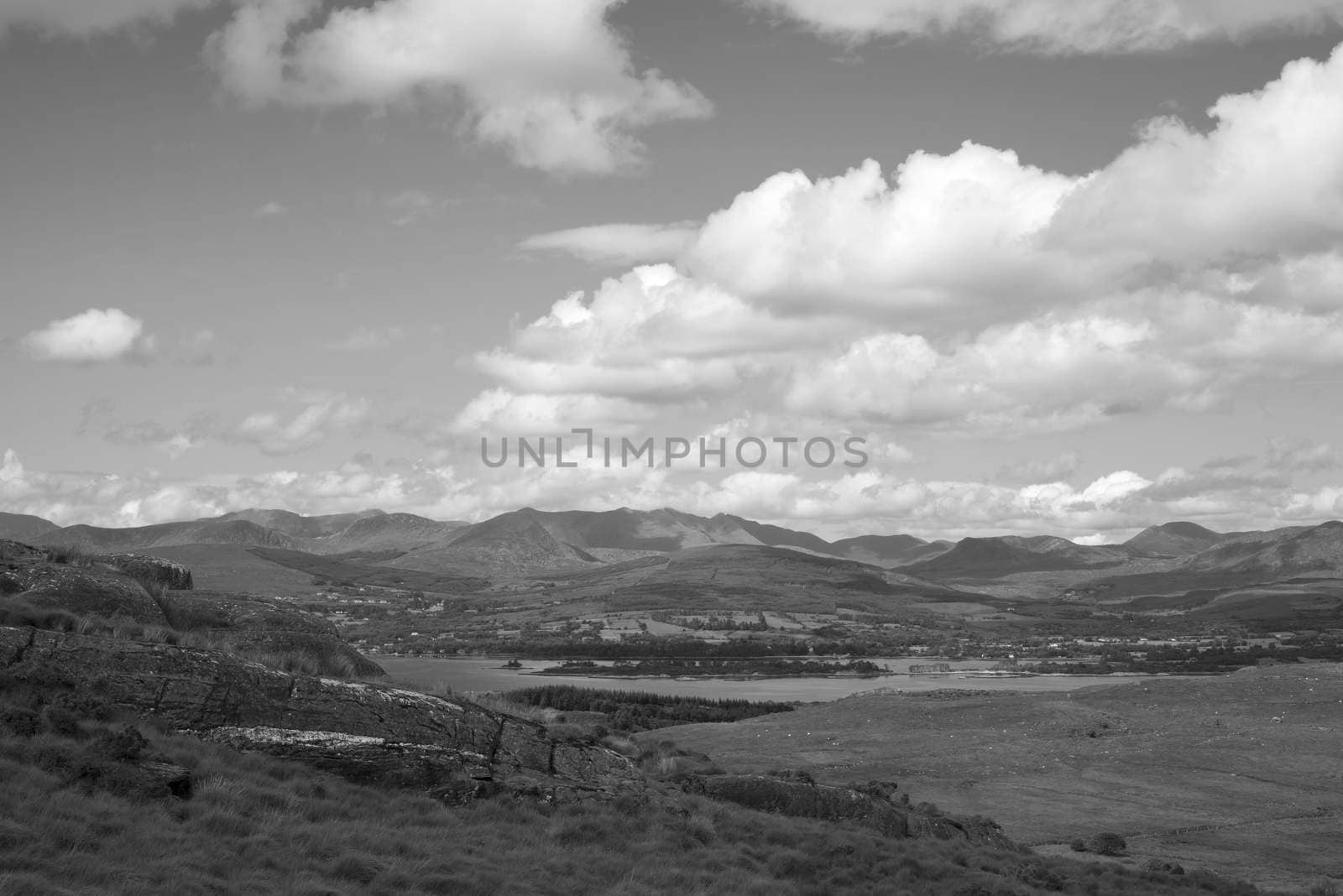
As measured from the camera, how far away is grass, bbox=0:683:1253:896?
1385 centimetres

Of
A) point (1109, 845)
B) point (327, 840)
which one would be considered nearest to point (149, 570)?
point (327, 840)

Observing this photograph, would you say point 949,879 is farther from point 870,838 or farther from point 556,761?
point 556,761

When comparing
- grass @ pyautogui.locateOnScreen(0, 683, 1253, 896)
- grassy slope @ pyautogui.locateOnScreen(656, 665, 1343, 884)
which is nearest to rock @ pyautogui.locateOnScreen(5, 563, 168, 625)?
grass @ pyautogui.locateOnScreen(0, 683, 1253, 896)

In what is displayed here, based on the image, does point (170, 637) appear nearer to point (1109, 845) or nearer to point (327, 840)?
point (327, 840)

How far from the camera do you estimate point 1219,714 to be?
6656cm

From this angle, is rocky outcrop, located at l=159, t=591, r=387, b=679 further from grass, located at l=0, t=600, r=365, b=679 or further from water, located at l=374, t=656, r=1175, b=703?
water, located at l=374, t=656, r=1175, b=703

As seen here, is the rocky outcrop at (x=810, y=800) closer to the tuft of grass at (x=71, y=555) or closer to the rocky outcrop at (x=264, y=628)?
the rocky outcrop at (x=264, y=628)

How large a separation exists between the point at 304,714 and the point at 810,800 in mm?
14644

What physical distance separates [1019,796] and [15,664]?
4248 cm

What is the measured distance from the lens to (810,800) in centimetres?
2822

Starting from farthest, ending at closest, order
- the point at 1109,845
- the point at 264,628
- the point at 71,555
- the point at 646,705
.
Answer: the point at 646,705
the point at 1109,845
the point at 71,555
the point at 264,628

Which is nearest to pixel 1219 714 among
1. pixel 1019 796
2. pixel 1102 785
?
pixel 1102 785

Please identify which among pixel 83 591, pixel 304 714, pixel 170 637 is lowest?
pixel 304 714

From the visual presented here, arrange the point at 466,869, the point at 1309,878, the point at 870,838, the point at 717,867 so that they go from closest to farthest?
1. the point at 466,869
2. the point at 717,867
3. the point at 870,838
4. the point at 1309,878
